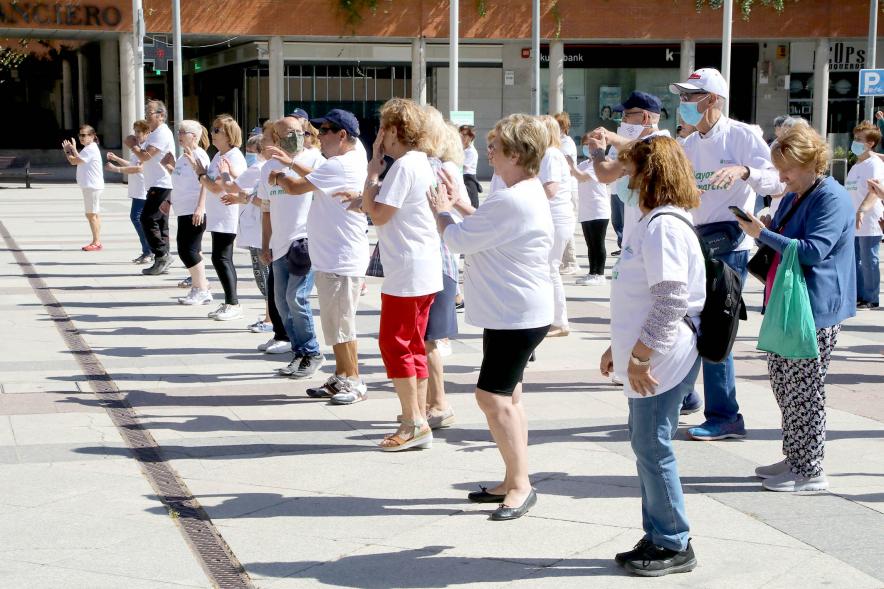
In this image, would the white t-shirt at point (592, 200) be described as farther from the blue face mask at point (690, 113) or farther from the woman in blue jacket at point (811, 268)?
the woman in blue jacket at point (811, 268)

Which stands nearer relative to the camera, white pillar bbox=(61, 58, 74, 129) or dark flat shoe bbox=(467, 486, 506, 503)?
dark flat shoe bbox=(467, 486, 506, 503)

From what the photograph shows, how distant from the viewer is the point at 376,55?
120 feet

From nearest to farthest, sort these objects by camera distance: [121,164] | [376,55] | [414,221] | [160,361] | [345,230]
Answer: [414,221]
[345,230]
[160,361]
[121,164]
[376,55]

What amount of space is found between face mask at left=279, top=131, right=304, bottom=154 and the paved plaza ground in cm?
164

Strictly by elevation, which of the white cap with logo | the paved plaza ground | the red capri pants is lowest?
the paved plaza ground

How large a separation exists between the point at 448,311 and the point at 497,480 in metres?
1.37

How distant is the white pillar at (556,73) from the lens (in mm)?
36156

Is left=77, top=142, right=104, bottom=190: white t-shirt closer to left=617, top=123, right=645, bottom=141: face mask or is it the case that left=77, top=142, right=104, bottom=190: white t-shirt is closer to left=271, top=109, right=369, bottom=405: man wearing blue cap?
left=271, top=109, right=369, bottom=405: man wearing blue cap

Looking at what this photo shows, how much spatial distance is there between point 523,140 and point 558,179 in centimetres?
431

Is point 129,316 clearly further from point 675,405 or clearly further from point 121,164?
point 675,405

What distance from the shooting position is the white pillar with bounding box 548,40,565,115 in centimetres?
3616

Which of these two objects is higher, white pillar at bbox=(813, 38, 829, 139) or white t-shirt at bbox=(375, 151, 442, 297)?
white pillar at bbox=(813, 38, 829, 139)

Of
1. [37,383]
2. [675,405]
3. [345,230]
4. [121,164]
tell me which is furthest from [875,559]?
[121,164]

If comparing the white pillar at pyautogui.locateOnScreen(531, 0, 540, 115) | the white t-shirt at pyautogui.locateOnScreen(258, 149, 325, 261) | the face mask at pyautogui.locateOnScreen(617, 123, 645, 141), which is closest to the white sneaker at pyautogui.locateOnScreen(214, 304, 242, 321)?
the white t-shirt at pyautogui.locateOnScreen(258, 149, 325, 261)
